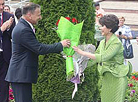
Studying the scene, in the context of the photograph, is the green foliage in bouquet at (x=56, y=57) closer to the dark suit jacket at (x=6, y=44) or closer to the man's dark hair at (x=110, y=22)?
the dark suit jacket at (x=6, y=44)

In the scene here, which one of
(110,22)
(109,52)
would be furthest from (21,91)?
(110,22)

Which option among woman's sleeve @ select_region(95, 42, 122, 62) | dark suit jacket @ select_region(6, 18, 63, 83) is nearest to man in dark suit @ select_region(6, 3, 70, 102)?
dark suit jacket @ select_region(6, 18, 63, 83)

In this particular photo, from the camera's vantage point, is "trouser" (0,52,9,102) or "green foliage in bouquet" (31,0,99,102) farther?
"trouser" (0,52,9,102)

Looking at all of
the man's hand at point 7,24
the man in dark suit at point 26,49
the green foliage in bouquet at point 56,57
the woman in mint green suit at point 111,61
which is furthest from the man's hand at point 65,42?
the man's hand at point 7,24

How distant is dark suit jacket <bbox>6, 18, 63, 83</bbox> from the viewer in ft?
14.6

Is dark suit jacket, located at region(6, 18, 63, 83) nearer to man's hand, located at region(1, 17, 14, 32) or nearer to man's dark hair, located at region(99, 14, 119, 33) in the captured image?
man's dark hair, located at region(99, 14, 119, 33)

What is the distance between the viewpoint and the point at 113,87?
502 centimetres

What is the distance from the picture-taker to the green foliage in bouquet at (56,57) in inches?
217

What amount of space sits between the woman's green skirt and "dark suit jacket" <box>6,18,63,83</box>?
934mm

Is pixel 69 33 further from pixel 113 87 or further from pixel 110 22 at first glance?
pixel 113 87

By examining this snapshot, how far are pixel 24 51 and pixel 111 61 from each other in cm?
124

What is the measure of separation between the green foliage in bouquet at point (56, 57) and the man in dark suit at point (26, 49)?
0.95m

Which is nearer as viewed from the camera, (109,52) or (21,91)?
(21,91)

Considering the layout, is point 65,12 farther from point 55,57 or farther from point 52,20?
point 55,57
